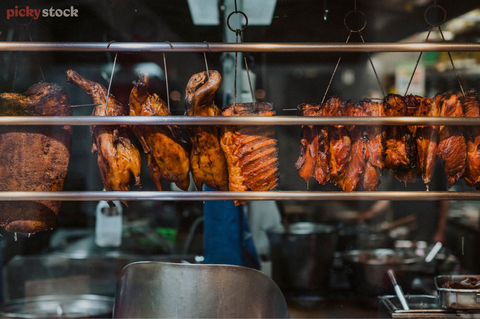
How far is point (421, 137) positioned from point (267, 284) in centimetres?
97

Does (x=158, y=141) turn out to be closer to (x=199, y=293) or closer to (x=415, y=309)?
(x=199, y=293)

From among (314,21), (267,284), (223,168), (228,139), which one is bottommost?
(267,284)

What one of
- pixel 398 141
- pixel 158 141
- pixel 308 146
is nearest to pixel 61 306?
pixel 158 141

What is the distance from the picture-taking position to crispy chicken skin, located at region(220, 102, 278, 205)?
161 centimetres

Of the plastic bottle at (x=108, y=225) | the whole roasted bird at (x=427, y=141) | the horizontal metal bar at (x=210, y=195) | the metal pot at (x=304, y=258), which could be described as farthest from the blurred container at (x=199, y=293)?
the whole roasted bird at (x=427, y=141)

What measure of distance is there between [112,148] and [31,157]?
38 cm

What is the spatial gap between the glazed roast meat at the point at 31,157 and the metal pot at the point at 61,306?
28.6 inches

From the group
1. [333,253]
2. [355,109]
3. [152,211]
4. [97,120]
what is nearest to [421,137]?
[355,109]

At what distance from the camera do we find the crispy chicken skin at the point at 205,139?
1.56 meters

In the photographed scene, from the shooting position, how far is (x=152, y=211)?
2.43 m

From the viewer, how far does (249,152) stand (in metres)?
1.60

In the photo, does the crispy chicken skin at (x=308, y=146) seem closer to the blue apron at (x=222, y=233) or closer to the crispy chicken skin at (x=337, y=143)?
the crispy chicken skin at (x=337, y=143)

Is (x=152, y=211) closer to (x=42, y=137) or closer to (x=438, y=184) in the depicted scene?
(x=42, y=137)

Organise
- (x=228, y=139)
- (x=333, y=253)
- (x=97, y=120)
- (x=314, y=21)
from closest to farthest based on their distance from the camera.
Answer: (x=97, y=120) → (x=228, y=139) → (x=314, y=21) → (x=333, y=253)
